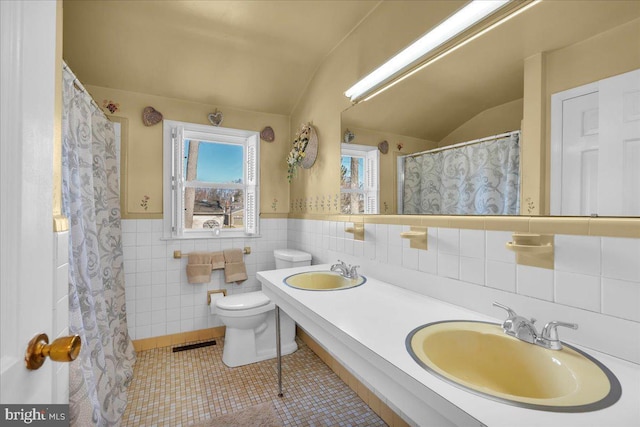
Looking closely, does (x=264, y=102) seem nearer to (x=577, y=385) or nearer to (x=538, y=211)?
(x=538, y=211)

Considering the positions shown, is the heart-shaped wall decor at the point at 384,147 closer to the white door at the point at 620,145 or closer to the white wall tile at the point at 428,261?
the white wall tile at the point at 428,261

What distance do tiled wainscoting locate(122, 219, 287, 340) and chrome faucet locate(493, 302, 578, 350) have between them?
233cm

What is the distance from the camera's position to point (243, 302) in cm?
222

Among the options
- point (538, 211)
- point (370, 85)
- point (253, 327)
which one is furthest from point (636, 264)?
point (253, 327)

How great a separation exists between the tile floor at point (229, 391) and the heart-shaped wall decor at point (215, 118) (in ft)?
6.60

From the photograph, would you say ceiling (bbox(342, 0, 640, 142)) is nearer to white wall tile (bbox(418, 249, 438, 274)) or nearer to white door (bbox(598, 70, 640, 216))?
white door (bbox(598, 70, 640, 216))

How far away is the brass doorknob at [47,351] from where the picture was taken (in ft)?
1.52

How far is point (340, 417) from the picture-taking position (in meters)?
1.65

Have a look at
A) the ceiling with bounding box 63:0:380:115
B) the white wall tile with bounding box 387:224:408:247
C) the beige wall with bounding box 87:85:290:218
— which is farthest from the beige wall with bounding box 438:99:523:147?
the beige wall with bounding box 87:85:290:218

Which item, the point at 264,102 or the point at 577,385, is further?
the point at 264,102

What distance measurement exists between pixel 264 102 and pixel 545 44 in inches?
88.1

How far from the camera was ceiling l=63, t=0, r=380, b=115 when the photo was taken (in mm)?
1889

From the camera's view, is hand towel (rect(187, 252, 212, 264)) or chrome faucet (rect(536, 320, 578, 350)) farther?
hand towel (rect(187, 252, 212, 264))

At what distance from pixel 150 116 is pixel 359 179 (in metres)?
1.86
